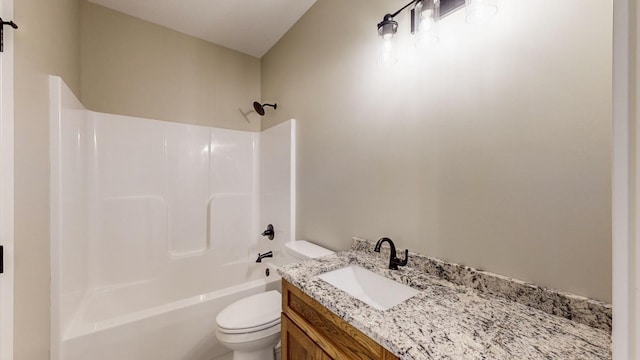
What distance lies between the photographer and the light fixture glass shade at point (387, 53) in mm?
1203

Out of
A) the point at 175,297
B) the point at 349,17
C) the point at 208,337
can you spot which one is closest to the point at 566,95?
the point at 349,17

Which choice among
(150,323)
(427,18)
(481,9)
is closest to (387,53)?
(427,18)

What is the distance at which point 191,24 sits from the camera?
2076 millimetres

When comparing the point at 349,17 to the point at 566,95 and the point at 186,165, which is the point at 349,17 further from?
the point at 186,165

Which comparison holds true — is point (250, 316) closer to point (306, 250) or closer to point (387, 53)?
point (306, 250)

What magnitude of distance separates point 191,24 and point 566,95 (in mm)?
2522

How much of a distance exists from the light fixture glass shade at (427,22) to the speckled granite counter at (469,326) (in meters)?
1.04

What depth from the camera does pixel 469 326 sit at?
709 mm

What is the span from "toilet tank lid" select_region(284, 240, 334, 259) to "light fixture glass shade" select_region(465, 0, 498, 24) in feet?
4.46

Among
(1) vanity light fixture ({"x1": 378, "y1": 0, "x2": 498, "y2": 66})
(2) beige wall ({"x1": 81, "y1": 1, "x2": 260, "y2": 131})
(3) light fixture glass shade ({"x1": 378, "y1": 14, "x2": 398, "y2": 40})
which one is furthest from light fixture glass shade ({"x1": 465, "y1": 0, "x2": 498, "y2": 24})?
(2) beige wall ({"x1": 81, "y1": 1, "x2": 260, "y2": 131})

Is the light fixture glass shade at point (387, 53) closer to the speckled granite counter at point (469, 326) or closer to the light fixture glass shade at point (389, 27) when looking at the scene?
the light fixture glass shade at point (389, 27)

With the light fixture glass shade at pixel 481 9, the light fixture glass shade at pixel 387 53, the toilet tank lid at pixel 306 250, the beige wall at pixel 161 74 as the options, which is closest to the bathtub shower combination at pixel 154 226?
the beige wall at pixel 161 74

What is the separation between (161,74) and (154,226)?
4.34 feet

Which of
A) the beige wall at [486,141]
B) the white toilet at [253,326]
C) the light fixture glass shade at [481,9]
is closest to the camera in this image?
the beige wall at [486,141]
